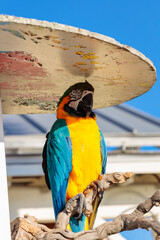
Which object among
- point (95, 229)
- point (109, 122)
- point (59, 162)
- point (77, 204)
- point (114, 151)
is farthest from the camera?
point (109, 122)

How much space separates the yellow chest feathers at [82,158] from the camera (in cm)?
281

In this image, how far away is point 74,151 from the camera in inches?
110

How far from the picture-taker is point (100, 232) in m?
2.46

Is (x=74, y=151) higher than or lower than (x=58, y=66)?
lower

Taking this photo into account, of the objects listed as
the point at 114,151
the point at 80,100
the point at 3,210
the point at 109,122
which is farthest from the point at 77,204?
the point at 109,122

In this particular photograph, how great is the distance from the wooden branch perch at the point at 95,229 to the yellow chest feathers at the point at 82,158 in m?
0.13

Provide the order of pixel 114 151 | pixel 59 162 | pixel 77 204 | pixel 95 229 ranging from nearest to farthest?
pixel 95 229 < pixel 77 204 < pixel 59 162 < pixel 114 151

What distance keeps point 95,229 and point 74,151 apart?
56cm

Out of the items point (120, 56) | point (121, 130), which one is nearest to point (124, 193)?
point (121, 130)

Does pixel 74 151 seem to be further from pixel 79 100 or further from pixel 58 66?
pixel 58 66

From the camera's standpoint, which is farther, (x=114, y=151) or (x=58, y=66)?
(x=114, y=151)

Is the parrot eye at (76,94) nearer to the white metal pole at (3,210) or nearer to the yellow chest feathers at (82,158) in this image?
the yellow chest feathers at (82,158)

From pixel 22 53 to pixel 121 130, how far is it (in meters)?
3.50

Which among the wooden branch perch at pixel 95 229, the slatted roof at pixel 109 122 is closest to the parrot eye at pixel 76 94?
the wooden branch perch at pixel 95 229
